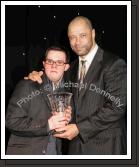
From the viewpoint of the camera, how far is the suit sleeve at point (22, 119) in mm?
3740

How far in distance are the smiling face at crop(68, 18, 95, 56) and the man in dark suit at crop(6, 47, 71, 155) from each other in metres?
0.12

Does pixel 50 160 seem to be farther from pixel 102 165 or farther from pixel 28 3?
pixel 28 3

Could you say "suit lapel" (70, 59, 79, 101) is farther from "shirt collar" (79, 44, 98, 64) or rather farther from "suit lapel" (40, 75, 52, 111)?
"suit lapel" (40, 75, 52, 111)

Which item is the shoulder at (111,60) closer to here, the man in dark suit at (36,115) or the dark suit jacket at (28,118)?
the man in dark suit at (36,115)

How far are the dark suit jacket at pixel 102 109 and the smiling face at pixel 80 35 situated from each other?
0.16 meters

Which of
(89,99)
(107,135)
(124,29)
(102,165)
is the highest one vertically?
(124,29)

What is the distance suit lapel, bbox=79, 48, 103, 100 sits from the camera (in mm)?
3746

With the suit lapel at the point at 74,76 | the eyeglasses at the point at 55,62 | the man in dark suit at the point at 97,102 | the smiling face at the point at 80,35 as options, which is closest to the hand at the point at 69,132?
the man in dark suit at the point at 97,102

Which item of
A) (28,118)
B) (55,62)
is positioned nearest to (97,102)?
(55,62)

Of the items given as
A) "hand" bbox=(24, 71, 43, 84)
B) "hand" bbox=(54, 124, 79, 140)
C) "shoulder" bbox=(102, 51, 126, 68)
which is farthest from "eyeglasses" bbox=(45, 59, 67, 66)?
"hand" bbox=(54, 124, 79, 140)

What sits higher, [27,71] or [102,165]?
[27,71]

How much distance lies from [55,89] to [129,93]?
64 cm
